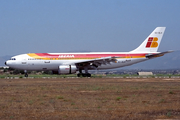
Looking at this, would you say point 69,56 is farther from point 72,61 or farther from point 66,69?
point 66,69

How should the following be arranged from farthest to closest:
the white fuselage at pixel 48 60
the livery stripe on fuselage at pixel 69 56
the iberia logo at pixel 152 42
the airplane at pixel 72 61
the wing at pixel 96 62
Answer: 1. the iberia logo at pixel 152 42
2. the livery stripe on fuselage at pixel 69 56
3. the white fuselage at pixel 48 60
4. the airplane at pixel 72 61
5. the wing at pixel 96 62

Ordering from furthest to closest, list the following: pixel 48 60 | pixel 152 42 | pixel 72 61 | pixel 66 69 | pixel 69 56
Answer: pixel 152 42, pixel 69 56, pixel 72 61, pixel 48 60, pixel 66 69

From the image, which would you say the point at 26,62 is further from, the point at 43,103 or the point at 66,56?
the point at 43,103

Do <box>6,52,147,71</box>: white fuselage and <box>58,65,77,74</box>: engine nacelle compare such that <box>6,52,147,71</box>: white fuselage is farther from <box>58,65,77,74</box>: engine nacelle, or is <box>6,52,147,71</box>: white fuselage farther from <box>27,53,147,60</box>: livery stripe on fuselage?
<box>58,65,77,74</box>: engine nacelle

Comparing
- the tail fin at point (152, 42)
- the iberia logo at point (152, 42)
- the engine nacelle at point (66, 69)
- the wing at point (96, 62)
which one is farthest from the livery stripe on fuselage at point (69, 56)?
the iberia logo at point (152, 42)

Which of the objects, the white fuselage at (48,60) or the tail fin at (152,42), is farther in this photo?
the tail fin at (152,42)

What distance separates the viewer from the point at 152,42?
4512cm

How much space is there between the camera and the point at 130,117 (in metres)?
11.8

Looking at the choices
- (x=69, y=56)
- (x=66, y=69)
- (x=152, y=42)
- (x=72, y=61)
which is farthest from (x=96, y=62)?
(x=152, y=42)

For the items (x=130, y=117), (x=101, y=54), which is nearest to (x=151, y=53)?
(x=101, y=54)

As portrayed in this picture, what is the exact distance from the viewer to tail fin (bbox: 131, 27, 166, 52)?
4475 cm

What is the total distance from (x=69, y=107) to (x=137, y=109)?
2947 mm

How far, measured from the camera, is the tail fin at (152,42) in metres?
44.8

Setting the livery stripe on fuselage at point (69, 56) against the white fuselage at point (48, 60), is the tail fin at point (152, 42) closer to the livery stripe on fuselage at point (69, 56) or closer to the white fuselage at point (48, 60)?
the livery stripe on fuselage at point (69, 56)
